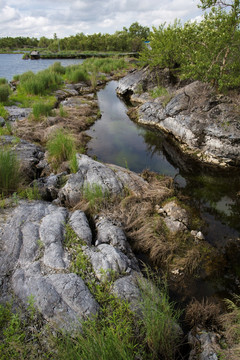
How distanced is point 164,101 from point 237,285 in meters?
11.6

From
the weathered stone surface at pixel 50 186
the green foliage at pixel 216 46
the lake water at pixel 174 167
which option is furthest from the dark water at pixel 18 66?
the weathered stone surface at pixel 50 186

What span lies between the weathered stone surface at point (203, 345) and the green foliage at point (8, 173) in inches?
210

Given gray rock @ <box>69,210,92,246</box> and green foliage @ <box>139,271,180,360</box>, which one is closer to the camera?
green foliage @ <box>139,271,180,360</box>

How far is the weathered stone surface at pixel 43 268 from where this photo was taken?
318cm

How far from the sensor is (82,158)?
7824 millimetres

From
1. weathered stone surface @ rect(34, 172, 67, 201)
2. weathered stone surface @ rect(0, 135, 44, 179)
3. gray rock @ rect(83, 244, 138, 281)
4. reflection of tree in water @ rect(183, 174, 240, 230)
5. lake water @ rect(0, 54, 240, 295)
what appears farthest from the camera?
weathered stone surface @ rect(0, 135, 44, 179)

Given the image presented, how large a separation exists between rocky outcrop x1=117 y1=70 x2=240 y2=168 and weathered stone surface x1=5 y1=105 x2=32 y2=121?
817 cm

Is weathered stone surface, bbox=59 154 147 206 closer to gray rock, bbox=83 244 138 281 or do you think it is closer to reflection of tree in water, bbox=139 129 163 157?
gray rock, bbox=83 244 138 281

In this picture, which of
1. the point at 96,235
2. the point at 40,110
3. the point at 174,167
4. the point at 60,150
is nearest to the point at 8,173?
the point at 60,150

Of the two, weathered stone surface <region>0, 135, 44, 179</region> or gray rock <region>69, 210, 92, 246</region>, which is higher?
weathered stone surface <region>0, 135, 44, 179</region>

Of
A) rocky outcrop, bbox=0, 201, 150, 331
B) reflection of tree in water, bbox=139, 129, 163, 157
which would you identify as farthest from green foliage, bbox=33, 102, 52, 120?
rocky outcrop, bbox=0, 201, 150, 331

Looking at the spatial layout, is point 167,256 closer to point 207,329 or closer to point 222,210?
point 207,329

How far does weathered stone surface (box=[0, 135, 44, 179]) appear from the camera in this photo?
7666mm

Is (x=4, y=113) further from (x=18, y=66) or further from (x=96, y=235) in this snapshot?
(x=18, y=66)
